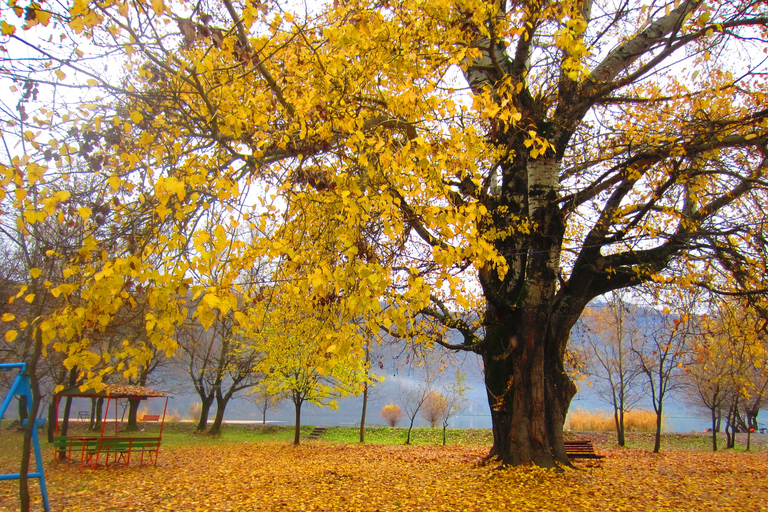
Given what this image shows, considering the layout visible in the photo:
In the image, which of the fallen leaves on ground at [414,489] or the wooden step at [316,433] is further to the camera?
the wooden step at [316,433]

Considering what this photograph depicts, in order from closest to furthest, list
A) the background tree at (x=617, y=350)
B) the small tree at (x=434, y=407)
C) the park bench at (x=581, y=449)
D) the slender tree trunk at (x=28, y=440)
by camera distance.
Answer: the slender tree trunk at (x=28, y=440) < the park bench at (x=581, y=449) < the background tree at (x=617, y=350) < the small tree at (x=434, y=407)

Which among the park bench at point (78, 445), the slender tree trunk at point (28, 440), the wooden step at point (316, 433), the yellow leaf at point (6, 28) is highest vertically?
the yellow leaf at point (6, 28)

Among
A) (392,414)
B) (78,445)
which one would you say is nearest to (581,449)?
(78,445)

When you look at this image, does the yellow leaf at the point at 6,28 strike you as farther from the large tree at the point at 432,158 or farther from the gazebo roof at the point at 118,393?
the gazebo roof at the point at 118,393

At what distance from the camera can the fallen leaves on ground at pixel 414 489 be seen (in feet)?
16.8

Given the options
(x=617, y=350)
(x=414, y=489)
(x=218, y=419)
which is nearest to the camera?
(x=414, y=489)

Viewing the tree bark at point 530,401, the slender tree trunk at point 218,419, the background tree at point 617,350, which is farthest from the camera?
the slender tree trunk at point 218,419

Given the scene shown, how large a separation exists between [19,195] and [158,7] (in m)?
1.26

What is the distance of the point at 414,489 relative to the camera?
5.96 m

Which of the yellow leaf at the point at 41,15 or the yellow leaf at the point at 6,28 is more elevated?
the yellow leaf at the point at 41,15

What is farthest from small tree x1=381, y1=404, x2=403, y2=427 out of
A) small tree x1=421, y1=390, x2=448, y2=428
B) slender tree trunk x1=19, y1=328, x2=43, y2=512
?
slender tree trunk x1=19, y1=328, x2=43, y2=512

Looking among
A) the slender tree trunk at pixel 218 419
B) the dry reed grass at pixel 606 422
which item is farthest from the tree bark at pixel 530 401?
the dry reed grass at pixel 606 422

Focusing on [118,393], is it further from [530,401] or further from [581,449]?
[581,449]

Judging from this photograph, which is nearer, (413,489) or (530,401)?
(413,489)
